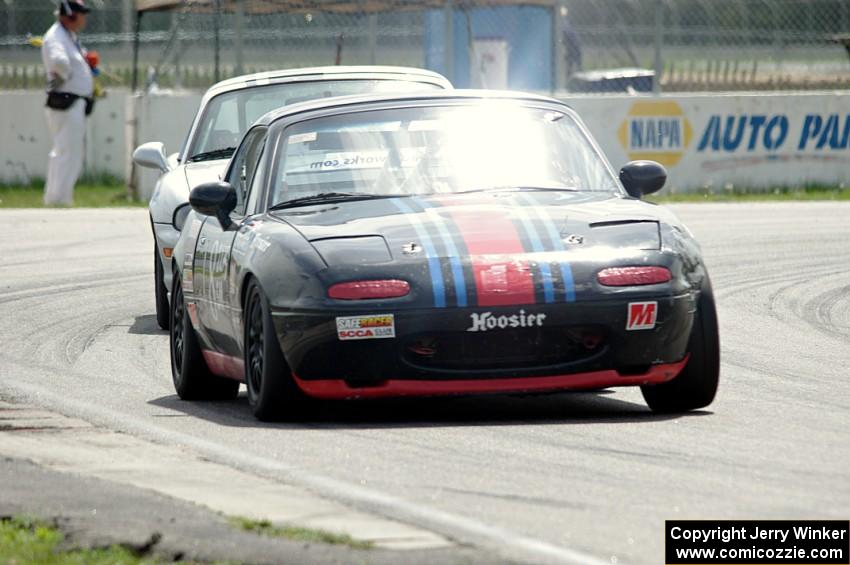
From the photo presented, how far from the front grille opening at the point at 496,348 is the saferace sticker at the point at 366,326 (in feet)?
0.31

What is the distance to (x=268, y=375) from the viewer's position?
23.9 feet

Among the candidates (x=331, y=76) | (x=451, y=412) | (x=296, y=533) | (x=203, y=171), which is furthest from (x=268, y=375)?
(x=331, y=76)

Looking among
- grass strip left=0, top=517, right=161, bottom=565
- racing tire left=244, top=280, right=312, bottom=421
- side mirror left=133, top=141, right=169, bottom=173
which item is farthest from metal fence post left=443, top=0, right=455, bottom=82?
grass strip left=0, top=517, right=161, bottom=565

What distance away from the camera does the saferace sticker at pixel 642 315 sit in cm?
721

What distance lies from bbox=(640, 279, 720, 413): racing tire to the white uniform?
1499 cm

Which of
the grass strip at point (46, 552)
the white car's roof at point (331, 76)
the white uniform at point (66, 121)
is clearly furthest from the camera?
the white uniform at point (66, 121)

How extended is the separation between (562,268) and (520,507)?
1956mm

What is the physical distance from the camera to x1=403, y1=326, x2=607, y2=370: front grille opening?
714 cm

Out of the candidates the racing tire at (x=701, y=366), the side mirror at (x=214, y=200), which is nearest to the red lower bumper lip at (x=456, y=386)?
the racing tire at (x=701, y=366)

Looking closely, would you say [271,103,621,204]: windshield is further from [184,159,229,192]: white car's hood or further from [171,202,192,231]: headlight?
[184,159,229,192]: white car's hood

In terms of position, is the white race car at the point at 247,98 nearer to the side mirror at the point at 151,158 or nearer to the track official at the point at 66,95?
the side mirror at the point at 151,158

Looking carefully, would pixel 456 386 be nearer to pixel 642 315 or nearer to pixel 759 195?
pixel 642 315

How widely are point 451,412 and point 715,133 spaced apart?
49.6ft

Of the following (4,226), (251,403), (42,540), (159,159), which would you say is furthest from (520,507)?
(4,226)
